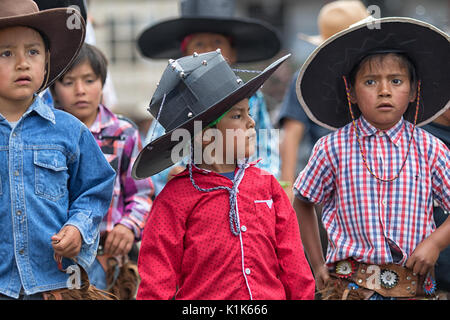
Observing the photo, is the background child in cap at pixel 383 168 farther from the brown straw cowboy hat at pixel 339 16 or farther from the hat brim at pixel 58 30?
the brown straw cowboy hat at pixel 339 16

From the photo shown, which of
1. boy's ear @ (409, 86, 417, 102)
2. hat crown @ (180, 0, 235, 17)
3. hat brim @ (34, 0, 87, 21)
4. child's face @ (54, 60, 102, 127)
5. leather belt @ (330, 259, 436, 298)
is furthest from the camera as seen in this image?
hat crown @ (180, 0, 235, 17)

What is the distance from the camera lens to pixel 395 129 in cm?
345

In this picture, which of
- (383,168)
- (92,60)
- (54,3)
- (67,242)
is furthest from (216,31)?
(67,242)

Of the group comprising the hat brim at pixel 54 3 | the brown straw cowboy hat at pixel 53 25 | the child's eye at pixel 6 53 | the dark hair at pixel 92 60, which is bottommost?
the dark hair at pixel 92 60

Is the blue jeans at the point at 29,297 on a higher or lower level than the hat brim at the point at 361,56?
lower

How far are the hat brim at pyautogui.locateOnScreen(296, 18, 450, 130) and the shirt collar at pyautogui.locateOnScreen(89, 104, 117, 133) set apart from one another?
3.95 feet

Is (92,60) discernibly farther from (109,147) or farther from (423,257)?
(423,257)

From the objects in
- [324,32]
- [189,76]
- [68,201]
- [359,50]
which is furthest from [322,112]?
[324,32]

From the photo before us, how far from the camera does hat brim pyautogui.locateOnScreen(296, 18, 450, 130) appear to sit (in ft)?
11.0

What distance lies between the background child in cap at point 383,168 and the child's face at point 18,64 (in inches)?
49.8

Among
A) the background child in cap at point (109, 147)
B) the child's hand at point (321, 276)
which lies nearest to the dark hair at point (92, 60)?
the background child in cap at point (109, 147)

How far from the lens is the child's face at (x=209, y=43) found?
5184 mm

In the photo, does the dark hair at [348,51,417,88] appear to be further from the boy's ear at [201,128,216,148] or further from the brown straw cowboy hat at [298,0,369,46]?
the brown straw cowboy hat at [298,0,369,46]

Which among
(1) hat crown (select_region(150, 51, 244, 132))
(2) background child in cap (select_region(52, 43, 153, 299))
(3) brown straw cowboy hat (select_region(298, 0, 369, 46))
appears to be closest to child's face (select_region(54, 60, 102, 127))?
(2) background child in cap (select_region(52, 43, 153, 299))
